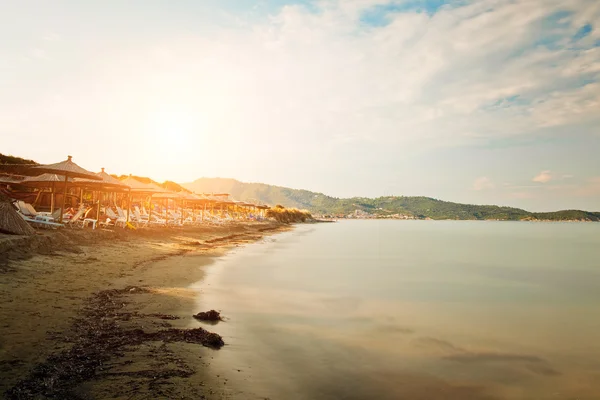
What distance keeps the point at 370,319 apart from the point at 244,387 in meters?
4.58

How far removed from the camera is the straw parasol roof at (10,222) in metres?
10.0

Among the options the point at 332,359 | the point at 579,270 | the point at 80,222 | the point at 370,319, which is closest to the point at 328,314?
the point at 370,319

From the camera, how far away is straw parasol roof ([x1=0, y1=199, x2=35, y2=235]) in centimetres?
1004

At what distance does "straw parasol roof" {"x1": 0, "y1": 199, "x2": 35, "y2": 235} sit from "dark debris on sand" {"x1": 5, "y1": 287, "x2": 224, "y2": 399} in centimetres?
537

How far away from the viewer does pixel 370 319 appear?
8.06 m

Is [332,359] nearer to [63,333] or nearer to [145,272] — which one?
[63,333]

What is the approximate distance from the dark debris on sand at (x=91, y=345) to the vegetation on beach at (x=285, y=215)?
230 feet

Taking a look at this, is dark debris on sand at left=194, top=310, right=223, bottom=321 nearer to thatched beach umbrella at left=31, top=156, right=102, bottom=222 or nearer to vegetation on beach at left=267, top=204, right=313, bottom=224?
thatched beach umbrella at left=31, top=156, right=102, bottom=222

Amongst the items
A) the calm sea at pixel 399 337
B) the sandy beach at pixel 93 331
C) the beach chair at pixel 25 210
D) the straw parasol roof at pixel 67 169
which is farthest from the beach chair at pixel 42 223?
the calm sea at pixel 399 337

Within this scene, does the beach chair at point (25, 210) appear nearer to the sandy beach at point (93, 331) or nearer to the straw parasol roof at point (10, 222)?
the straw parasol roof at point (10, 222)

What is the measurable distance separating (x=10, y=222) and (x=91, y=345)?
8048mm

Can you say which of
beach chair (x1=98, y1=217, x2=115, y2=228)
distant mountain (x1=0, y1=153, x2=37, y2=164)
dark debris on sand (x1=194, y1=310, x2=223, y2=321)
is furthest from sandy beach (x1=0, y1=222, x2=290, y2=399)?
distant mountain (x1=0, y1=153, x2=37, y2=164)

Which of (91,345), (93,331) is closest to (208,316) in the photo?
(93,331)

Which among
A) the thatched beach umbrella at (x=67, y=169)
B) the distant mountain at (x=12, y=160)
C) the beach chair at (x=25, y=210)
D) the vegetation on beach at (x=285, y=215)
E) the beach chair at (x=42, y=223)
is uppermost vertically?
the distant mountain at (x=12, y=160)
